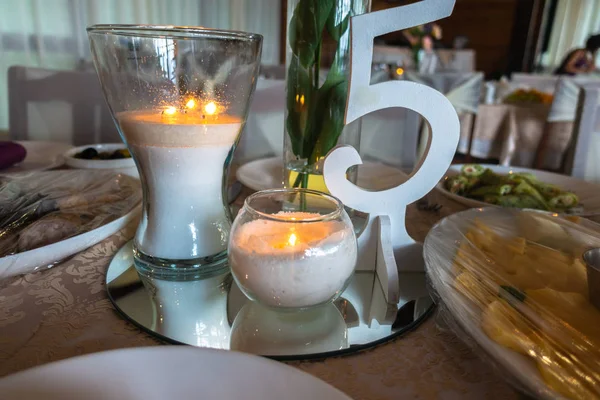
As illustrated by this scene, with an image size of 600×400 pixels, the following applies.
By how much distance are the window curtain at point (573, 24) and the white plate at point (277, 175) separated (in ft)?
15.9

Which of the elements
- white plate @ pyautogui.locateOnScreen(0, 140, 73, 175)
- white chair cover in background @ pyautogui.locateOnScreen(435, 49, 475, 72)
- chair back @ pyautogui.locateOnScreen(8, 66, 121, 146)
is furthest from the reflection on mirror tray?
white chair cover in background @ pyautogui.locateOnScreen(435, 49, 475, 72)

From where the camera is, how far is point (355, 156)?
0.42 metres

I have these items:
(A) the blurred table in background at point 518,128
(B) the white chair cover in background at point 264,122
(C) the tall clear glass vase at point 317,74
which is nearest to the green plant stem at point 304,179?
(C) the tall clear glass vase at point 317,74

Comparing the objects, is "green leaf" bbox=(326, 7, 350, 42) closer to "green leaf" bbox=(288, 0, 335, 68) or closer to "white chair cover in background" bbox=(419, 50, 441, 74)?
"green leaf" bbox=(288, 0, 335, 68)

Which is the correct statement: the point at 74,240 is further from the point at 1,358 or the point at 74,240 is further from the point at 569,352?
the point at 569,352

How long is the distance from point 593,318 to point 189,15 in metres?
3.01

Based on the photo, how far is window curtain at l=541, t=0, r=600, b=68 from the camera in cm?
445

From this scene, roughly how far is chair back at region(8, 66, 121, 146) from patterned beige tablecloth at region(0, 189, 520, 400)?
872mm

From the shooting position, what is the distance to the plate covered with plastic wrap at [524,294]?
0.27m

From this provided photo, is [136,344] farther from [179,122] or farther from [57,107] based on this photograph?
[57,107]

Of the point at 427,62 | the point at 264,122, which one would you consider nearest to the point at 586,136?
the point at 264,122

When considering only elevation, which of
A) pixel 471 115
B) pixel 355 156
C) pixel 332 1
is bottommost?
pixel 471 115

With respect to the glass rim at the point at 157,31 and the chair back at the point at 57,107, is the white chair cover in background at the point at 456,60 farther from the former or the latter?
the glass rim at the point at 157,31

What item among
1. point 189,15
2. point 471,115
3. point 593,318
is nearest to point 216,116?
point 593,318
